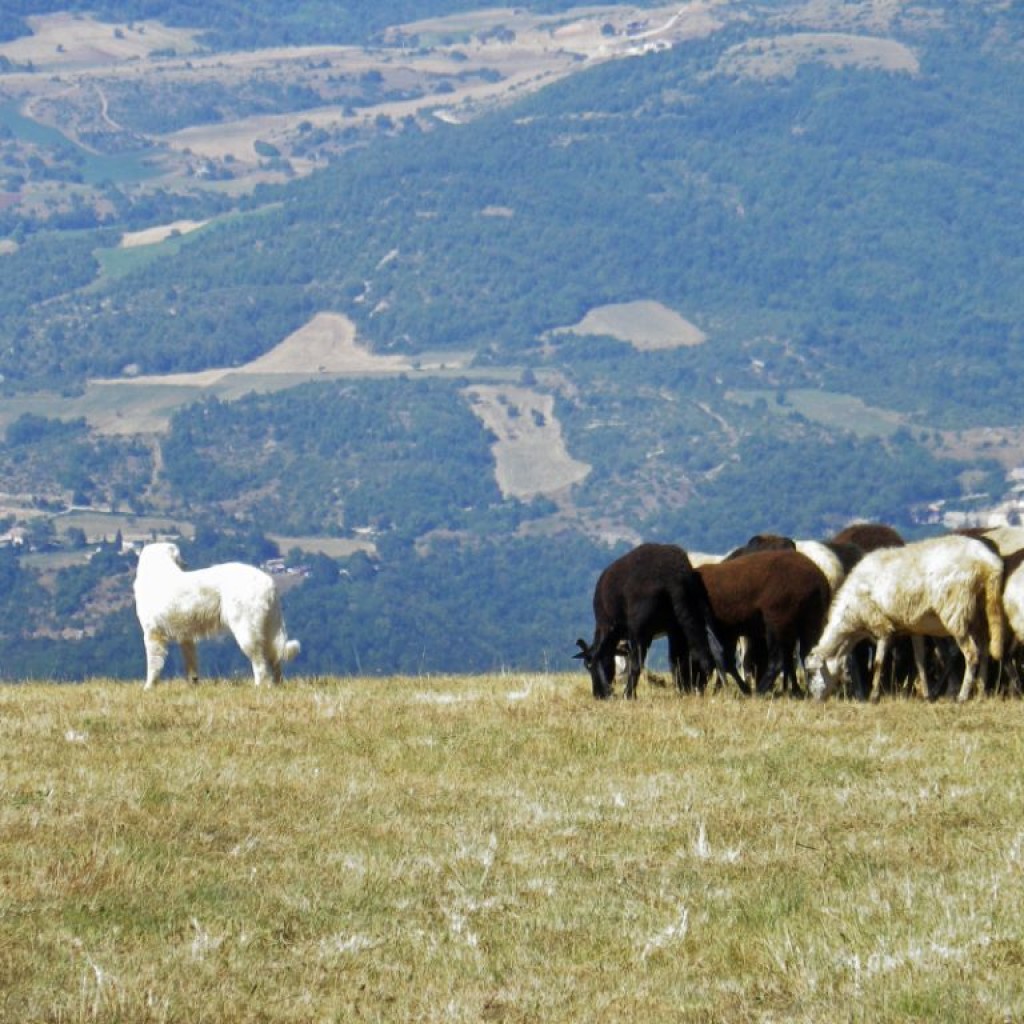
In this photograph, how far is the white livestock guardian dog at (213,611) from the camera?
72.2 feet

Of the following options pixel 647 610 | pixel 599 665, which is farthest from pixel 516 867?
pixel 599 665

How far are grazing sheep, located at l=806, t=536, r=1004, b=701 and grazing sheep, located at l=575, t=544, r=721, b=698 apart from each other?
118 centimetres

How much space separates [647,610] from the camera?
2092 centimetres

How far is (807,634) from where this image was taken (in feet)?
70.4

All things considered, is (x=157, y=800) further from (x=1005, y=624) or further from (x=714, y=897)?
(x=1005, y=624)

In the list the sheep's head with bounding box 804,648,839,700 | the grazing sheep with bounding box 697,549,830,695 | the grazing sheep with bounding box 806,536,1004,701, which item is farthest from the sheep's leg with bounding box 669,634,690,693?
the grazing sheep with bounding box 806,536,1004,701

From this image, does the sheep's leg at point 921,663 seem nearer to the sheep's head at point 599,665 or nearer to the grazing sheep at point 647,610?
the grazing sheep at point 647,610

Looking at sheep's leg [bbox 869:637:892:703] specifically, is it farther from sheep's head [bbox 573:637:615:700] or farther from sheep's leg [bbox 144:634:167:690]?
sheep's leg [bbox 144:634:167:690]

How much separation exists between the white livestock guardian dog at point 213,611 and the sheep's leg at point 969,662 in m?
6.36

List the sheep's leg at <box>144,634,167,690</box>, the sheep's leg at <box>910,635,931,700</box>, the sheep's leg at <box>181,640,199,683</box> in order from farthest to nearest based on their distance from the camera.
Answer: the sheep's leg at <box>181,640,199,683</box> < the sheep's leg at <box>144,634,167,690</box> < the sheep's leg at <box>910,635,931,700</box>

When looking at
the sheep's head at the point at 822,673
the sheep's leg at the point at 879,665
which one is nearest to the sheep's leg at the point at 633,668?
the sheep's head at the point at 822,673

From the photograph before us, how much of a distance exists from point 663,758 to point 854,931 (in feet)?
17.3

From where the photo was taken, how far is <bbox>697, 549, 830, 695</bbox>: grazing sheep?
21312 mm

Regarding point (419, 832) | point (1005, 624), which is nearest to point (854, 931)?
point (419, 832)
